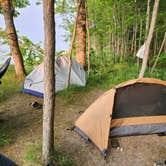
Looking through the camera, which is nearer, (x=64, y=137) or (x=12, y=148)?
(x=12, y=148)

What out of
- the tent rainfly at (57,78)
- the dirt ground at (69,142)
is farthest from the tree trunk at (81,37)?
the dirt ground at (69,142)

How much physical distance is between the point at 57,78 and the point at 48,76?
343 cm

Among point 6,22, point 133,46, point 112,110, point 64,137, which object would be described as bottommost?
point 133,46

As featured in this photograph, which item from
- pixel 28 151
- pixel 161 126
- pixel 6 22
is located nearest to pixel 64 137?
pixel 28 151

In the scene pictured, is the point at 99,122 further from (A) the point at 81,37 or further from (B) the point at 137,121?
(A) the point at 81,37

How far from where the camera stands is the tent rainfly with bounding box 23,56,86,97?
6590 mm

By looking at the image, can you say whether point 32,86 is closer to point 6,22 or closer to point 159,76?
point 6,22

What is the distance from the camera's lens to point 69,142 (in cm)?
423

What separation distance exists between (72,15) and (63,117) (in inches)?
279

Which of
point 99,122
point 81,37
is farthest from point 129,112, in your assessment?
point 81,37

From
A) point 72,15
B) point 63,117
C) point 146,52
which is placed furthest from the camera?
point 72,15

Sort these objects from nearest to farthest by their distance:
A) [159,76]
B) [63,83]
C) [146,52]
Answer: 1. [146,52]
2. [63,83]
3. [159,76]

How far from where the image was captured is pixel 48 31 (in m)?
3.19

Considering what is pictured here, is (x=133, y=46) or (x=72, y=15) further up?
(x=72, y=15)
